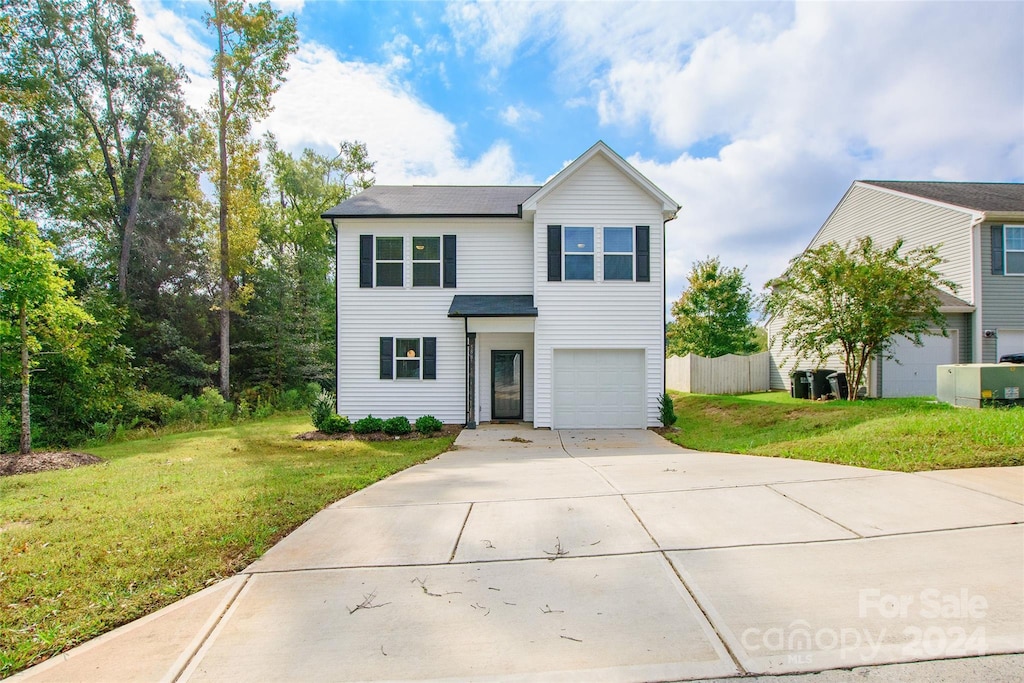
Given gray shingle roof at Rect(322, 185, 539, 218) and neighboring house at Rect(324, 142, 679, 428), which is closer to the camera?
neighboring house at Rect(324, 142, 679, 428)

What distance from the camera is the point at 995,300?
1622 centimetres

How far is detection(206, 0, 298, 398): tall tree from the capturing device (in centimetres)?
1959

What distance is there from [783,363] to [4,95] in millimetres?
29727

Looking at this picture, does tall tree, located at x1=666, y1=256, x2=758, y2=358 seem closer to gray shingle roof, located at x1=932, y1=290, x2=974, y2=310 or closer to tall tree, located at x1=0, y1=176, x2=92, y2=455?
gray shingle roof, located at x1=932, y1=290, x2=974, y2=310

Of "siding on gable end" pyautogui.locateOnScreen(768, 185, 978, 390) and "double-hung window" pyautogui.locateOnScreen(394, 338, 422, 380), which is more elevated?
"siding on gable end" pyautogui.locateOnScreen(768, 185, 978, 390)

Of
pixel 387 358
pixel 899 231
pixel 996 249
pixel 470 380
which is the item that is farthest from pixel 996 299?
pixel 387 358

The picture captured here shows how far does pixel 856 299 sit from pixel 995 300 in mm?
6854

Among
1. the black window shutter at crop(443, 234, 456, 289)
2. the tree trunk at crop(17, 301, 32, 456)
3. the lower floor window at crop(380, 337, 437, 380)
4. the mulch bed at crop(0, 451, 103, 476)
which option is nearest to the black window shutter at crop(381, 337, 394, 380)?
the lower floor window at crop(380, 337, 437, 380)

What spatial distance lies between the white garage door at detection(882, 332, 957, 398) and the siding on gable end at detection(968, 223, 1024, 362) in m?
0.97

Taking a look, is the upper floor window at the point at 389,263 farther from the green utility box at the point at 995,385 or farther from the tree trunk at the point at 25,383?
the green utility box at the point at 995,385

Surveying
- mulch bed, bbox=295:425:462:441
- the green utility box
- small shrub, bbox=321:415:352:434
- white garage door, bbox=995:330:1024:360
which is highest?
white garage door, bbox=995:330:1024:360

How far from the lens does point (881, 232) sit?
19938mm

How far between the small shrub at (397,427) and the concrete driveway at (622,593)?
7.41 m

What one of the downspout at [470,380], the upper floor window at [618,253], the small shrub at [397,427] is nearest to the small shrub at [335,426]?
the small shrub at [397,427]
